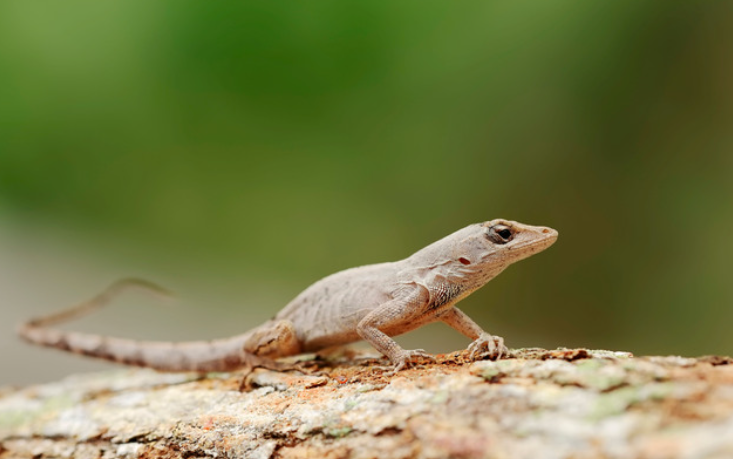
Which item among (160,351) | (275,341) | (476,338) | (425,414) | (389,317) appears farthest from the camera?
(160,351)

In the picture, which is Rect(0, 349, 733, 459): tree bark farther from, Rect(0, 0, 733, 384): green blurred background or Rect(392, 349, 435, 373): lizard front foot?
Rect(0, 0, 733, 384): green blurred background

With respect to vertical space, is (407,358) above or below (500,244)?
below

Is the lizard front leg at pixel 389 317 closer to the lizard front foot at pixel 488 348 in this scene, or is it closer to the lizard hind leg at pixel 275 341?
the lizard front foot at pixel 488 348

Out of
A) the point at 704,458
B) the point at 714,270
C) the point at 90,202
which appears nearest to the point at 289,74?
the point at 90,202

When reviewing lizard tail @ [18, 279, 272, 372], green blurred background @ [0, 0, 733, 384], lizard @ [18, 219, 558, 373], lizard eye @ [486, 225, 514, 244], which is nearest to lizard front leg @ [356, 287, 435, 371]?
lizard @ [18, 219, 558, 373]

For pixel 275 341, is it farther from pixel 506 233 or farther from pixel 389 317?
pixel 506 233

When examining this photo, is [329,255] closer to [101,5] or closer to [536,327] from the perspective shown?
[536,327]

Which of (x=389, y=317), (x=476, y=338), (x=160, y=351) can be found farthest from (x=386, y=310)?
(x=160, y=351)
